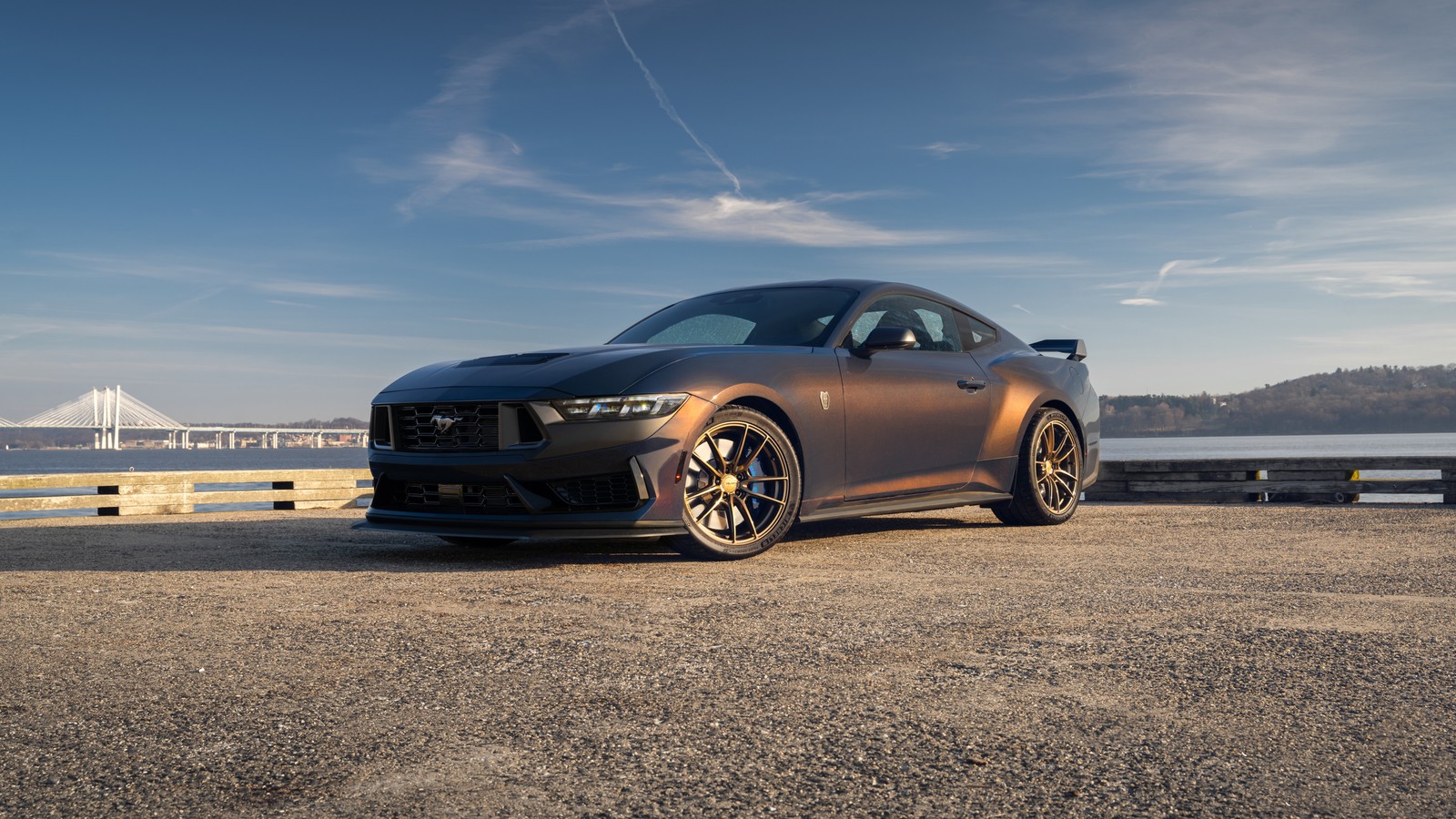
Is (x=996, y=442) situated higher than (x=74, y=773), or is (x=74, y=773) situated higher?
(x=996, y=442)

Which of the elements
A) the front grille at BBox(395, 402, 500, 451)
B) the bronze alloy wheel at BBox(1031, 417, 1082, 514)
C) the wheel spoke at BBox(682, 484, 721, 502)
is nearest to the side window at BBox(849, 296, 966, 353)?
the bronze alloy wheel at BBox(1031, 417, 1082, 514)

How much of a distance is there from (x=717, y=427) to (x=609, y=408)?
0.57 meters

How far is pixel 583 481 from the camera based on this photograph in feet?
17.4

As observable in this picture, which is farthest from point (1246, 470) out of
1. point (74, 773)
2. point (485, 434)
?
point (74, 773)

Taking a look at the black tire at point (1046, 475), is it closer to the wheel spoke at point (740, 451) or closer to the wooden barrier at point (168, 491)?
the wheel spoke at point (740, 451)

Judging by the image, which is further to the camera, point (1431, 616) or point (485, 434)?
point (485, 434)

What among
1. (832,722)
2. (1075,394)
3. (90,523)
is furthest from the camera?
(90,523)

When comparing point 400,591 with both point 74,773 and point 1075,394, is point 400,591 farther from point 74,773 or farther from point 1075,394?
point 1075,394

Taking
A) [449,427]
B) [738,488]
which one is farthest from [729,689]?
[449,427]

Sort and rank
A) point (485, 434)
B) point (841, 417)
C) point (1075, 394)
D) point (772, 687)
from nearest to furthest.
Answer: point (772, 687) → point (485, 434) → point (841, 417) → point (1075, 394)

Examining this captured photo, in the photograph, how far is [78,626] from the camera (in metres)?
3.74

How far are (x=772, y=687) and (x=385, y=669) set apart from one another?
107 centimetres

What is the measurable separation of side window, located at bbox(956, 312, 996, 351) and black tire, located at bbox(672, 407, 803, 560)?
6.74 ft

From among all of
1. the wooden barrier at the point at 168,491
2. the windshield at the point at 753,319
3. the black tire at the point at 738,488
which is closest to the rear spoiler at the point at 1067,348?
the windshield at the point at 753,319
